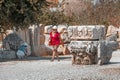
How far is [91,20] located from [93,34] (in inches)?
882

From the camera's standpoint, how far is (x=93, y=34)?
18.7m

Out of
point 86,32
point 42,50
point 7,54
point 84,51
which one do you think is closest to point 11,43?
point 7,54

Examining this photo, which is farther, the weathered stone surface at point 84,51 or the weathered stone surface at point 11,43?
the weathered stone surface at point 11,43

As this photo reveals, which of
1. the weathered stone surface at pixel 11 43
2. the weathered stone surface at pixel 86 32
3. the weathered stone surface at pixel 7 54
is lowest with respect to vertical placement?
the weathered stone surface at pixel 7 54

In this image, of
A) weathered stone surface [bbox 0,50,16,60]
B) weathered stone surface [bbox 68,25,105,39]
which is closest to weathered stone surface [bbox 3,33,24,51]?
weathered stone surface [bbox 0,50,16,60]

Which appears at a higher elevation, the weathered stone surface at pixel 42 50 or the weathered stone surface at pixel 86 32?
the weathered stone surface at pixel 86 32

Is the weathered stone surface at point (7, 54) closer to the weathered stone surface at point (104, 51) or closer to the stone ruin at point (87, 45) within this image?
the stone ruin at point (87, 45)

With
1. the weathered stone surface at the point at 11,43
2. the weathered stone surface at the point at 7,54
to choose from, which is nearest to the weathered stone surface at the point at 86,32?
the weathered stone surface at the point at 7,54

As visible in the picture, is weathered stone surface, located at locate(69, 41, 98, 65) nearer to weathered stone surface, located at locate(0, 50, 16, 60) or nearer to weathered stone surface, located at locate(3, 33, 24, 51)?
weathered stone surface, located at locate(0, 50, 16, 60)

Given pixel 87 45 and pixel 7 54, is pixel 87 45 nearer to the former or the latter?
pixel 87 45

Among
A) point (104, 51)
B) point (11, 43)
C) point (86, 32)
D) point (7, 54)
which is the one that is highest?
point (86, 32)

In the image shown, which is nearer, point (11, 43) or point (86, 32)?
point (86, 32)

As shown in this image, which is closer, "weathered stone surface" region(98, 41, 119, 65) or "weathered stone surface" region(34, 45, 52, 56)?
"weathered stone surface" region(98, 41, 119, 65)

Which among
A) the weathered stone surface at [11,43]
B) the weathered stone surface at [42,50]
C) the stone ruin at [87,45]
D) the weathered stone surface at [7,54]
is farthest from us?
the weathered stone surface at [42,50]
